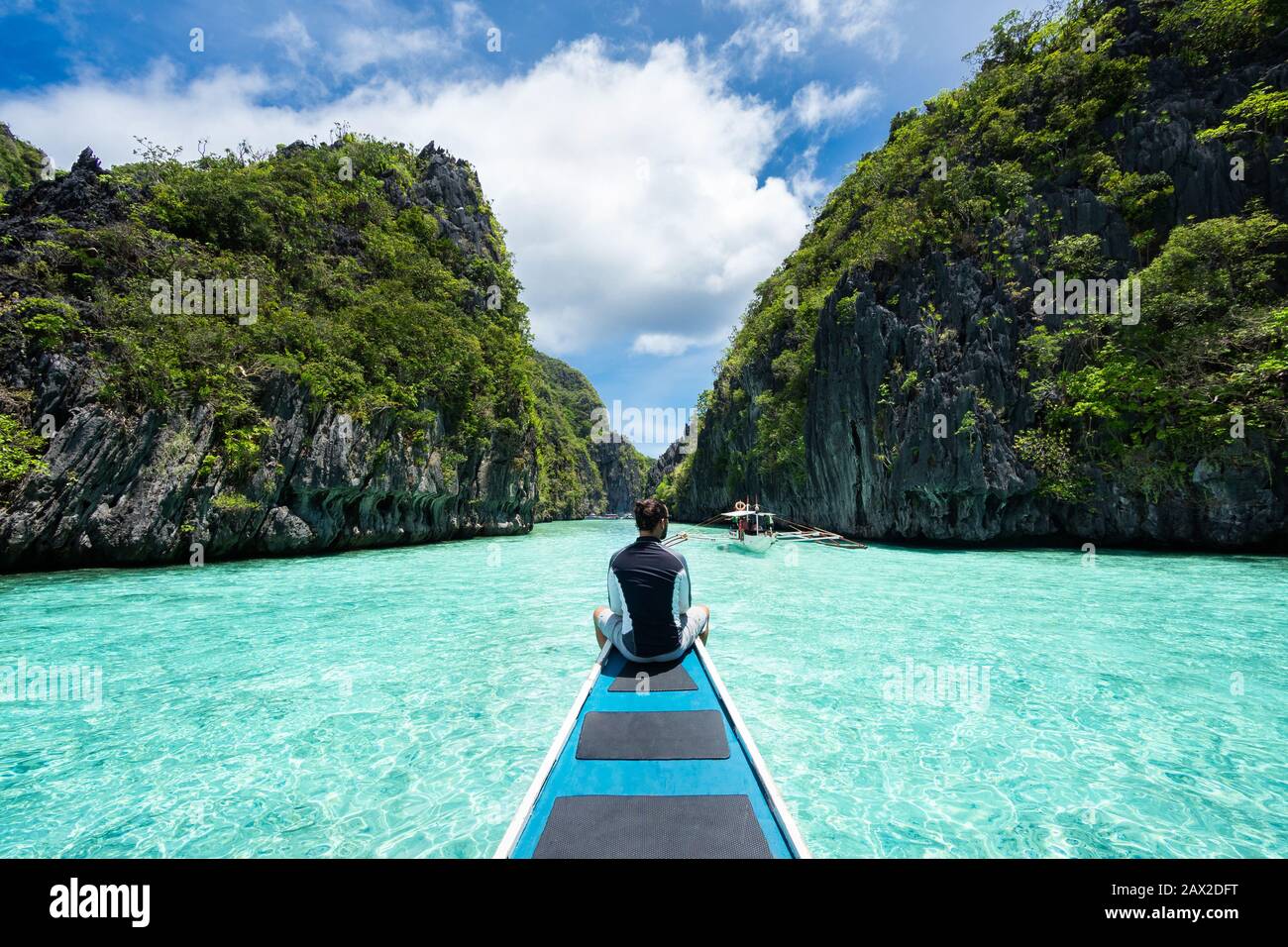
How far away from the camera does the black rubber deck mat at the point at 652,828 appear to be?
79.4 inches

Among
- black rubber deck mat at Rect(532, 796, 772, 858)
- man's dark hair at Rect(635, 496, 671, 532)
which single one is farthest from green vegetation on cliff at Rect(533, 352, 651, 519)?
black rubber deck mat at Rect(532, 796, 772, 858)

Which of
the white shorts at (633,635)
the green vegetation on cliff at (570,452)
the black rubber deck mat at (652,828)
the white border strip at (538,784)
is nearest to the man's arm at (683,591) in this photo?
the white shorts at (633,635)

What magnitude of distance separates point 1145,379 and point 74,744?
26030 millimetres

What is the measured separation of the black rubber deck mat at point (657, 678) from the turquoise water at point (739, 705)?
3.19ft

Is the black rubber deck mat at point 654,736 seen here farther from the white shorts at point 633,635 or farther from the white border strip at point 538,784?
the white shorts at point 633,635

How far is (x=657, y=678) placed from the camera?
12.8 feet

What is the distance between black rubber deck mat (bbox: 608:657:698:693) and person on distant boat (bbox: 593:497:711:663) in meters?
0.08

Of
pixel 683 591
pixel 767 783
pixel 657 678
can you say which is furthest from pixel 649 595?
pixel 767 783

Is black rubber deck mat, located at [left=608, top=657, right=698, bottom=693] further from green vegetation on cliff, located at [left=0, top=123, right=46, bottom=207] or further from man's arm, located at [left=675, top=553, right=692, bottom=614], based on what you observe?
green vegetation on cliff, located at [left=0, top=123, right=46, bottom=207]

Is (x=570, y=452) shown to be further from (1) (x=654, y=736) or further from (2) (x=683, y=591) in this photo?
(1) (x=654, y=736)

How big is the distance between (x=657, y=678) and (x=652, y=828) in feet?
5.72

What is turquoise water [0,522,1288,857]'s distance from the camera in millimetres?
3006
